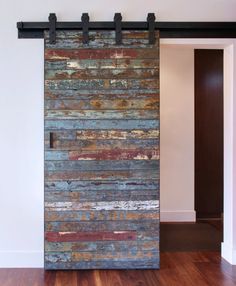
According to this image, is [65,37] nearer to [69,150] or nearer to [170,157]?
[69,150]

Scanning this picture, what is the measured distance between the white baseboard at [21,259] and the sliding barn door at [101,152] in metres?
0.11

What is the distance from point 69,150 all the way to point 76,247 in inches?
33.9

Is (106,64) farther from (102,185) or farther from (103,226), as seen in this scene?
(103,226)

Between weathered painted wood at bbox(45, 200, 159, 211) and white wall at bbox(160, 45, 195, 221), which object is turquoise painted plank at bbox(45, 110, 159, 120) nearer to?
weathered painted wood at bbox(45, 200, 159, 211)

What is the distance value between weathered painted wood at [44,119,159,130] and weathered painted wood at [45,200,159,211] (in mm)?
669

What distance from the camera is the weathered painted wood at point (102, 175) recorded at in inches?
122

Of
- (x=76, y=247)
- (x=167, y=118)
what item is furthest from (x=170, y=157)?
(x=76, y=247)

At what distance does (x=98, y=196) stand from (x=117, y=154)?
0.41m

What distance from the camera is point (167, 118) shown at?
4.80 m

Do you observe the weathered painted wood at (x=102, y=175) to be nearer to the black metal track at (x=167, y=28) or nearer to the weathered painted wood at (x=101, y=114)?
the weathered painted wood at (x=101, y=114)

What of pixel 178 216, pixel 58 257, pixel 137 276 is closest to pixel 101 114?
pixel 58 257

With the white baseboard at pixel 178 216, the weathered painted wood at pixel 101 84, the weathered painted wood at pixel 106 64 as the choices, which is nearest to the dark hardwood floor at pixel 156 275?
the white baseboard at pixel 178 216

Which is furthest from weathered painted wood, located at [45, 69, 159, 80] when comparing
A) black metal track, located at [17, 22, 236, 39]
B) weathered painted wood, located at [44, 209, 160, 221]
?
weathered painted wood, located at [44, 209, 160, 221]

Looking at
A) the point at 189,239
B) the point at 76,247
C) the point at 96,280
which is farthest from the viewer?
the point at 189,239
